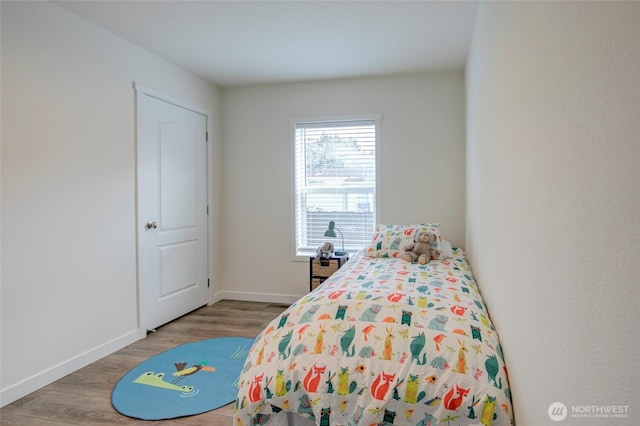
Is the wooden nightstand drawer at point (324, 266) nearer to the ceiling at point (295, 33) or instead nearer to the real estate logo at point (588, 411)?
the ceiling at point (295, 33)

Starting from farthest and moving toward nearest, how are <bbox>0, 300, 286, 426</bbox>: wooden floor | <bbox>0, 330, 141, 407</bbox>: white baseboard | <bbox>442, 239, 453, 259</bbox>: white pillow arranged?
<bbox>442, 239, 453, 259</bbox>: white pillow, <bbox>0, 330, 141, 407</bbox>: white baseboard, <bbox>0, 300, 286, 426</bbox>: wooden floor

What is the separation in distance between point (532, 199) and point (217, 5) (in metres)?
2.36

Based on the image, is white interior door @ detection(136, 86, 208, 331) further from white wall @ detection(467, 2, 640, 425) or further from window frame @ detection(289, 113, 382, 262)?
white wall @ detection(467, 2, 640, 425)

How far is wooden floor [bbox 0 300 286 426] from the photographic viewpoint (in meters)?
2.02

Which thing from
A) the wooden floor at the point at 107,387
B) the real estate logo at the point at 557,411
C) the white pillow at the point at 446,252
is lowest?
the wooden floor at the point at 107,387

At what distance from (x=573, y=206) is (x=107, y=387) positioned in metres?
2.71

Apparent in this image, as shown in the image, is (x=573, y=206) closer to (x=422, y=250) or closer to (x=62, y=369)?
(x=422, y=250)

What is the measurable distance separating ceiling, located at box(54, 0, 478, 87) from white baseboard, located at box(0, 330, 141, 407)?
2.40m

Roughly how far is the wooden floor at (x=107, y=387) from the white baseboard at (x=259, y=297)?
1.68ft

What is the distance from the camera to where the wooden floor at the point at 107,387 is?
202 cm

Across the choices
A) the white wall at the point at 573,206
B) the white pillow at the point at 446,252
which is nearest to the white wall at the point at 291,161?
the white pillow at the point at 446,252

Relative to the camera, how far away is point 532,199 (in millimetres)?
1004

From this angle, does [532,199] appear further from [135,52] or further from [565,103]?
[135,52]

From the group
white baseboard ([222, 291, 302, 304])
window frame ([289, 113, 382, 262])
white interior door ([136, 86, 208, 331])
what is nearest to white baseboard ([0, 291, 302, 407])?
white interior door ([136, 86, 208, 331])
